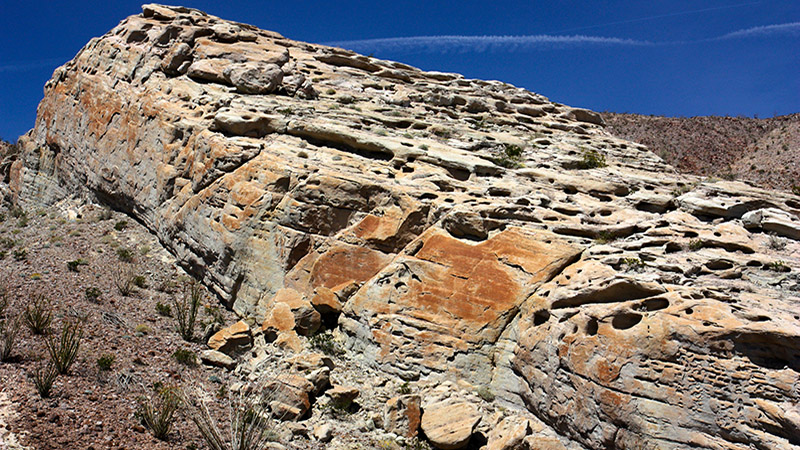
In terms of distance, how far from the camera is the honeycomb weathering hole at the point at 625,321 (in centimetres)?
1007

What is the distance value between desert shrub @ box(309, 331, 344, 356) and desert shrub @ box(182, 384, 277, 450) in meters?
1.57

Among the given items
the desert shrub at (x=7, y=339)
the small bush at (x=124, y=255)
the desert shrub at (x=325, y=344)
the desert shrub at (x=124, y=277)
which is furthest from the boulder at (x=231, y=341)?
the small bush at (x=124, y=255)

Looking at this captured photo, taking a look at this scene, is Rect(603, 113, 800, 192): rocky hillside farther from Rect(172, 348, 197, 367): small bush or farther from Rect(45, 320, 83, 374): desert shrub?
Rect(45, 320, 83, 374): desert shrub

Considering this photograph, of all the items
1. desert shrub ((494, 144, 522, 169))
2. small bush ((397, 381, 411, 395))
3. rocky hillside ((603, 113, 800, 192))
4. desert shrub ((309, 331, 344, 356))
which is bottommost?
small bush ((397, 381, 411, 395))

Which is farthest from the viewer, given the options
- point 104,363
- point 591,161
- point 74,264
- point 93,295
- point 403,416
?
point 591,161

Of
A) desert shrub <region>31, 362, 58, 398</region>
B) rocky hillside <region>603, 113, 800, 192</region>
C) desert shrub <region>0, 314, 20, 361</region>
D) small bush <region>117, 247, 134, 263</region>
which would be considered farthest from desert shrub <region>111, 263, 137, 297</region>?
rocky hillside <region>603, 113, 800, 192</region>

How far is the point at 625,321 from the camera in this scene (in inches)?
400

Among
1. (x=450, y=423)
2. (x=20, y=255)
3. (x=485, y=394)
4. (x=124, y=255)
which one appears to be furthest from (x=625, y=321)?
(x=20, y=255)

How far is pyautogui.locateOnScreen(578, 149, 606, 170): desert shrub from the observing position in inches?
706

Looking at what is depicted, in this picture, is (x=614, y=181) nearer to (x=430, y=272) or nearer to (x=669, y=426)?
(x=430, y=272)

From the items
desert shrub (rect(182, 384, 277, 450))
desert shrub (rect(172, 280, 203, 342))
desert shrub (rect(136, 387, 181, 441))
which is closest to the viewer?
desert shrub (rect(182, 384, 277, 450))

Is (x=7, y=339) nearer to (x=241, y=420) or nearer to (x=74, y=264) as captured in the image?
(x=241, y=420)

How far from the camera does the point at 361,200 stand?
14.4 m

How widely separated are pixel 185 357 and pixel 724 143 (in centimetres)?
5054
